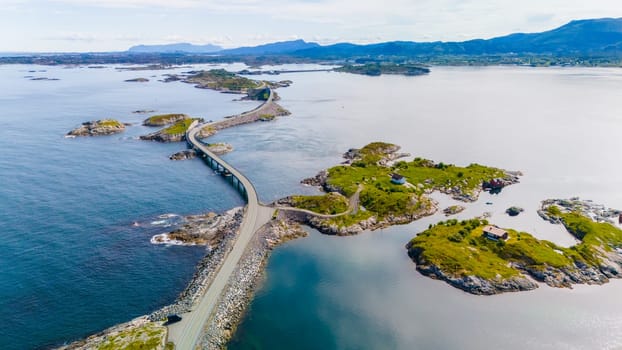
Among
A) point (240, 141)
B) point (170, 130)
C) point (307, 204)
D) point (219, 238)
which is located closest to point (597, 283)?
point (307, 204)

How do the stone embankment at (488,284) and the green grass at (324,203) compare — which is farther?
the green grass at (324,203)

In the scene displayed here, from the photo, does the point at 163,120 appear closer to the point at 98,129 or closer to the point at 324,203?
the point at 98,129

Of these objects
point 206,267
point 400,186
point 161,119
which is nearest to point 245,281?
point 206,267

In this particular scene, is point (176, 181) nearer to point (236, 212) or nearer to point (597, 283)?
point (236, 212)

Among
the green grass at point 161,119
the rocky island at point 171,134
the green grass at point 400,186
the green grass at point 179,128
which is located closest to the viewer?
the green grass at point 400,186

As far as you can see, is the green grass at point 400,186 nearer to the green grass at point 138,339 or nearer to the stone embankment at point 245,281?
the stone embankment at point 245,281

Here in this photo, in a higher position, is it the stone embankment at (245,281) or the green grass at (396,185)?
the green grass at (396,185)

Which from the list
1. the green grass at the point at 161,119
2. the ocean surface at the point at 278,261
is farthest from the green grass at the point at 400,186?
the green grass at the point at 161,119
